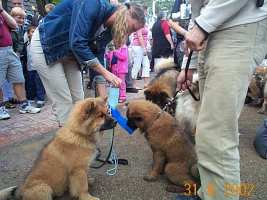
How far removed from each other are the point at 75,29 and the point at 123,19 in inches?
19.2

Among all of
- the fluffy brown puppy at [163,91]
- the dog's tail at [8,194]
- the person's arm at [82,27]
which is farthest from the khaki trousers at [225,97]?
the fluffy brown puppy at [163,91]

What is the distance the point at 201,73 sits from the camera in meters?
2.56

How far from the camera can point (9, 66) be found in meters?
6.21

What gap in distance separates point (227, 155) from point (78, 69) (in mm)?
2200

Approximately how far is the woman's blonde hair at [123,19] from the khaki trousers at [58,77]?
25.3 inches

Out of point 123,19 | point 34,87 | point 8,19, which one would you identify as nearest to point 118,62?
point 34,87

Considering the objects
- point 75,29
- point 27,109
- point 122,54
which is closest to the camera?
point 75,29

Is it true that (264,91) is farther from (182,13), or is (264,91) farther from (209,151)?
(209,151)

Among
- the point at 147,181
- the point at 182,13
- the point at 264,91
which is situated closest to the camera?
the point at 147,181

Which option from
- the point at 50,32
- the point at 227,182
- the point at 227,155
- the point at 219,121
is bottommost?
the point at 227,182

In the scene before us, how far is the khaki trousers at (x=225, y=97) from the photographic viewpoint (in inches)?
84.2

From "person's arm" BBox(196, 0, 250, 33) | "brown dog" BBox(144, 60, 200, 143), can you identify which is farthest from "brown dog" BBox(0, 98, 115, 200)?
"brown dog" BBox(144, 60, 200, 143)

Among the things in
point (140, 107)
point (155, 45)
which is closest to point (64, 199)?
point (140, 107)

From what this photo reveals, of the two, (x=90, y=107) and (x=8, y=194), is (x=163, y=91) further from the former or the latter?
(x=8, y=194)
